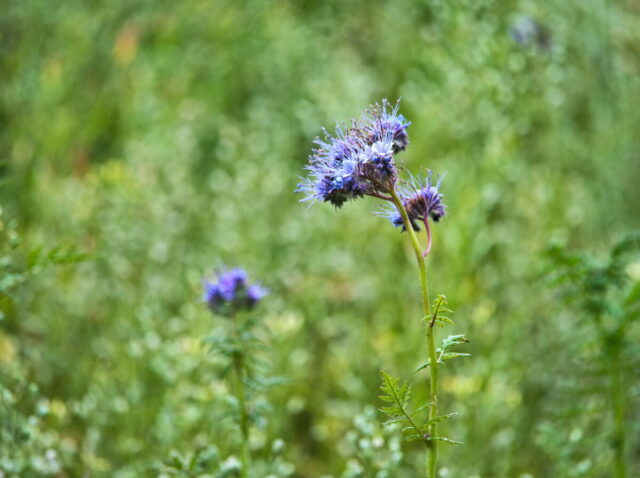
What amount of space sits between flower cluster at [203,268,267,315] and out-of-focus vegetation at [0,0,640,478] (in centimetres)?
27

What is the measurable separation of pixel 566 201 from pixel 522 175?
0.19 meters

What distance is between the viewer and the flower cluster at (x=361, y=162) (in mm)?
1014

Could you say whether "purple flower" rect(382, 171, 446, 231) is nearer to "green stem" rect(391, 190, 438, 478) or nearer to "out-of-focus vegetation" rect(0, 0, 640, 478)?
"green stem" rect(391, 190, 438, 478)

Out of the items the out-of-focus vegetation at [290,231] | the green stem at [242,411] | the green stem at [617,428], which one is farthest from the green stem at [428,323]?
the green stem at [617,428]

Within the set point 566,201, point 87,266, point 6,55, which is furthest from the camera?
point 6,55

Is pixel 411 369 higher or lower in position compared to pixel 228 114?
lower

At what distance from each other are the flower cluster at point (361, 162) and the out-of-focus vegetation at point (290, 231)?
46 centimetres

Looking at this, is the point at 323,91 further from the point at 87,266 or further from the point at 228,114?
the point at 87,266

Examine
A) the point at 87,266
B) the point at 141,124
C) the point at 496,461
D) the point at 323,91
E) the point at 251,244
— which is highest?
the point at 323,91

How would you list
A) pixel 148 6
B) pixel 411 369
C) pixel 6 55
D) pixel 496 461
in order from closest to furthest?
pixel 496 461
pixel 411 369
pixel 6 55
pixel 148 6

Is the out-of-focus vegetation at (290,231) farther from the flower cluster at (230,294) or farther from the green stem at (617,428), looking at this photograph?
the flower cluster at (230,294)

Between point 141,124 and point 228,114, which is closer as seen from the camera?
point 141,124

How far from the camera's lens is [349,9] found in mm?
4062

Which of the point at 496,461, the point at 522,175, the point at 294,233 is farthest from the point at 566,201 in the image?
the point at 496,461
